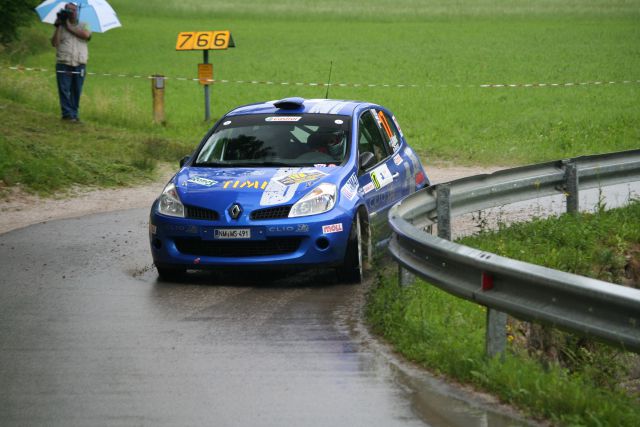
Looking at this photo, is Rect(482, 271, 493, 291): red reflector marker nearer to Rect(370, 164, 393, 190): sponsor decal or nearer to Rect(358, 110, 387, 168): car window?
Rect(370, 164, 393, 190): sponsor decal

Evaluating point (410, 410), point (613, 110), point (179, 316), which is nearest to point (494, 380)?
point (410, 410)

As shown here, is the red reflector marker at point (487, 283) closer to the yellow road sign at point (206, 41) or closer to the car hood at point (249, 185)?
the car hood at point (249, 185)

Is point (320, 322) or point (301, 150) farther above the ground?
point (301, 150)

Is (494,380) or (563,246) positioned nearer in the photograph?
(494,380)

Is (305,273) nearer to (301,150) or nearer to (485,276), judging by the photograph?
(301,150)

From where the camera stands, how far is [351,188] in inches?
459

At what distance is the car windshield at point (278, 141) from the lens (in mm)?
12289

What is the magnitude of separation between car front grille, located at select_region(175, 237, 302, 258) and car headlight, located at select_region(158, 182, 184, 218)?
0.27m

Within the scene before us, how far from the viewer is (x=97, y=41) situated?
68.3 metres

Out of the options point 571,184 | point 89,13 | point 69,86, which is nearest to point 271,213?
point 571,184

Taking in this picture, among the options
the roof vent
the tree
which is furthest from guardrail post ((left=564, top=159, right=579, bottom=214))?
the tree

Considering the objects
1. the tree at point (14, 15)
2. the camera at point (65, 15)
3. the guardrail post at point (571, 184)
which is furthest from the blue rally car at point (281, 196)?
the tree at point (14, 15)

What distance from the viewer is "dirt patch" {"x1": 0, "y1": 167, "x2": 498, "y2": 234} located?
16000 millimetres

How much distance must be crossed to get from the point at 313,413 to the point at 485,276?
1.37 meters
